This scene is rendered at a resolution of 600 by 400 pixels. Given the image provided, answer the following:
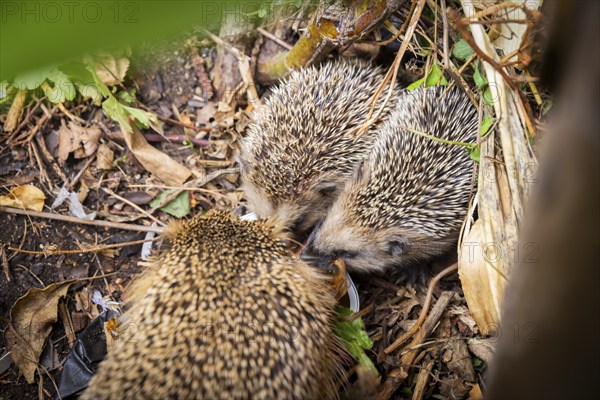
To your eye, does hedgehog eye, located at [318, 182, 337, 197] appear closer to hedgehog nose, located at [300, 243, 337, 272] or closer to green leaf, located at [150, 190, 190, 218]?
hedgehog nose, located at [300, 243, 337, 272]

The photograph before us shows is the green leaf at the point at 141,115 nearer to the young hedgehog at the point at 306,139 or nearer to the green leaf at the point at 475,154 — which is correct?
the young hedgehog at the point at 306,139

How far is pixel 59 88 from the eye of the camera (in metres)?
4.55

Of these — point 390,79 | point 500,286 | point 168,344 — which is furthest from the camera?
point 390,79

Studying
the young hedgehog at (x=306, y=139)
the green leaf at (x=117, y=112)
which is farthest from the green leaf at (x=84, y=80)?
the young hedgehog at (x=306, y=139)

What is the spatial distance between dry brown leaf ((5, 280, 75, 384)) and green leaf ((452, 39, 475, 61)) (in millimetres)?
3685

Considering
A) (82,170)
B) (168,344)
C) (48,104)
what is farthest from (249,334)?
(48,104)

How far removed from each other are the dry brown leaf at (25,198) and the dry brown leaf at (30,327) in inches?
30.4

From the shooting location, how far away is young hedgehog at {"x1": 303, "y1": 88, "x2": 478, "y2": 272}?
4.10 metres

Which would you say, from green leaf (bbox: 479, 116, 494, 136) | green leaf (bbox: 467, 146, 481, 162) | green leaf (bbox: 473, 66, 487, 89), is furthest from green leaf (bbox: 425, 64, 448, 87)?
green leaf (bbox: 467, 146, 481, 162)

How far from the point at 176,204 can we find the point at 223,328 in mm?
2041

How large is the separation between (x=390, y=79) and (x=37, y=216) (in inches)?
127

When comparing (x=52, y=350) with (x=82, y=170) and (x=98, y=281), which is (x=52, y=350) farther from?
(x=82, y=170)

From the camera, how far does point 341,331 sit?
3865mm

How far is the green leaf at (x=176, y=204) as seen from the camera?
4602 millimetres
